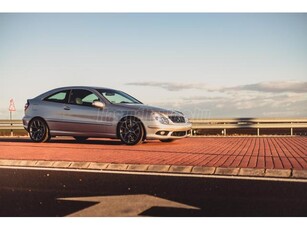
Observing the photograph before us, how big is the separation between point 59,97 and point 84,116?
3.79 feet

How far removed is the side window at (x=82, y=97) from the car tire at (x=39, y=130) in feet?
3.37

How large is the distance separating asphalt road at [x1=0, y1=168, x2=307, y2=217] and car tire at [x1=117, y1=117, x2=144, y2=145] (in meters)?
4.30

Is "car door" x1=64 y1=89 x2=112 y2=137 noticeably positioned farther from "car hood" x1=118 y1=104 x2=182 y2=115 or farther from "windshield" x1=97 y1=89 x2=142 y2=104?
"car hood" x1=118 y1=104 x2=182 y2=115

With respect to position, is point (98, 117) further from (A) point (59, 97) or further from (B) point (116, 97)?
(A) point (59, 97)

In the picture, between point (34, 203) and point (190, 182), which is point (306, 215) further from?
point (34, 203)

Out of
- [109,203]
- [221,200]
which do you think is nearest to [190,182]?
[221,200]

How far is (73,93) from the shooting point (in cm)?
1275

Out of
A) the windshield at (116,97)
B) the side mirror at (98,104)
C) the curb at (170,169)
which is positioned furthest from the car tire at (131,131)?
the curb at (170,169)

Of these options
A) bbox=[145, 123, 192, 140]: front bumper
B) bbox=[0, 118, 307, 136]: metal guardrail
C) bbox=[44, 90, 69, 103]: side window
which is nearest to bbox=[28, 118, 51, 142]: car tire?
bbox=[44, 90, 69, 103]: side window

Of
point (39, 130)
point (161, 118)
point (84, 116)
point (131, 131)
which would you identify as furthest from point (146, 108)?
point (39, 130)

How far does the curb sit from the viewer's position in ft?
22.9

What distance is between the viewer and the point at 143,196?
18.6 feet

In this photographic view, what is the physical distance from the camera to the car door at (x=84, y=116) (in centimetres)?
1203

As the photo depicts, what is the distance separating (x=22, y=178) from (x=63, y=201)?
1898 millimetres
